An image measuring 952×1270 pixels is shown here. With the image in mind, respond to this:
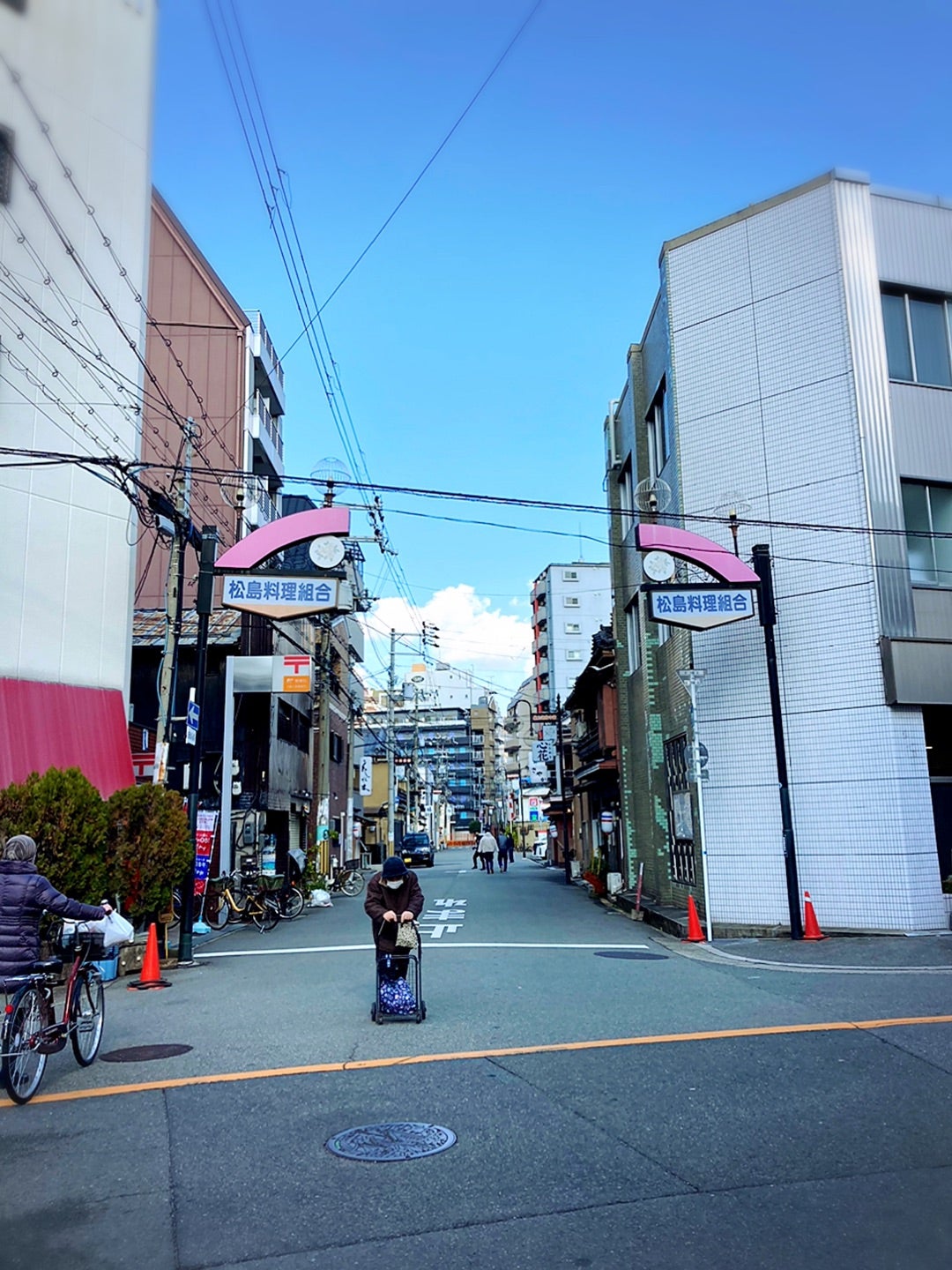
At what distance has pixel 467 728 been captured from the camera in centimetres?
13975

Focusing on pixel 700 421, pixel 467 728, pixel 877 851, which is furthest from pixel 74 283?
pixel 467 728

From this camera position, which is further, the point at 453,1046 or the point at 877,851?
the point at 877,851

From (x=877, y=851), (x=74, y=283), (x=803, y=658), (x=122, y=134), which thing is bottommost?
(x=877, y=851)

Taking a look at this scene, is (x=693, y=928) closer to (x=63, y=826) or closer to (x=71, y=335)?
(x=63, y=826)

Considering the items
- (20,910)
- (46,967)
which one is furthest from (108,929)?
(20,910)

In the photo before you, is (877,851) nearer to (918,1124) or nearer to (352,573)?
(918,1124)

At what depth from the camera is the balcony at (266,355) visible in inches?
1410

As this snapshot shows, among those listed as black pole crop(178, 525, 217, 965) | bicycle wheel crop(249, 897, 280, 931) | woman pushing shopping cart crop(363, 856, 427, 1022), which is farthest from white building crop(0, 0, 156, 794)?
woman pushing shopping cart crop(363, 856, 427, 1022)

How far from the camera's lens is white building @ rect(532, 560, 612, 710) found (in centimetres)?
8181

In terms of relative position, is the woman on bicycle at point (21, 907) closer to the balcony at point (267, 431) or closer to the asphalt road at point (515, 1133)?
the asphalt road at point (515, 1133)

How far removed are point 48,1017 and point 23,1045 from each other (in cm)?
46

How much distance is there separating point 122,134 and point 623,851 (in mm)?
21194

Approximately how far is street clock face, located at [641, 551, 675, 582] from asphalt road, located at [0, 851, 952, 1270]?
6.94 m

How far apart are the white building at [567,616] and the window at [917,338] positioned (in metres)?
63.1
